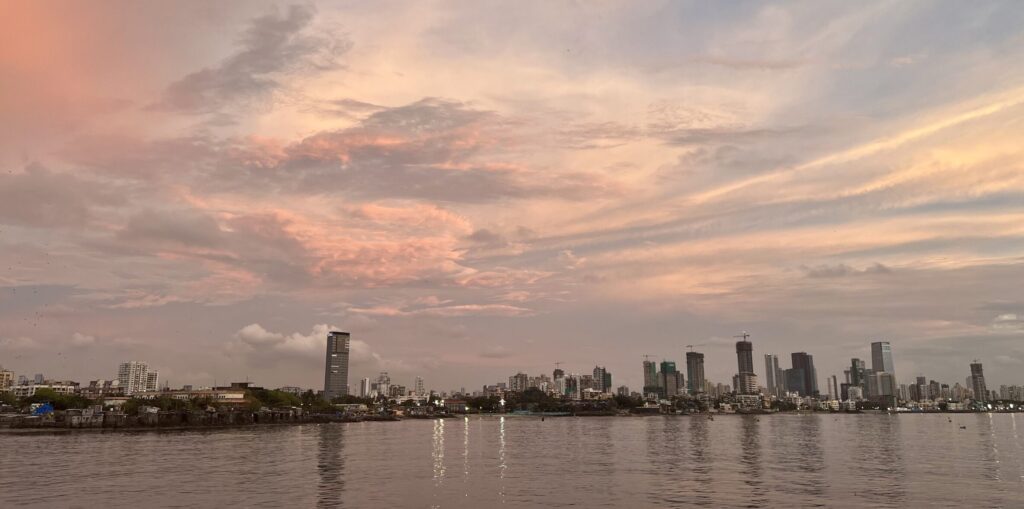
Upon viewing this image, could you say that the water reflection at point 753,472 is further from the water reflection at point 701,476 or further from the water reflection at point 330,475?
the water reflection at point 330,475

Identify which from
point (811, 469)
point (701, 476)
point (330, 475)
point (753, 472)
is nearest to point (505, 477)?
point (330, 475)

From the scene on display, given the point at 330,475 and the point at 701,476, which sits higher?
the point at 330,475

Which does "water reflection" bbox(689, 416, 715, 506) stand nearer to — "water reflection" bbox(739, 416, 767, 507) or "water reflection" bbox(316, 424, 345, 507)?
"water reflection" bbox(739, 416, 767, 507)

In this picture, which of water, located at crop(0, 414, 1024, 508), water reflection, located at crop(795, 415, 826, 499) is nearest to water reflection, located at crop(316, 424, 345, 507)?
water, located at crop(0, 414, 1024, 508)

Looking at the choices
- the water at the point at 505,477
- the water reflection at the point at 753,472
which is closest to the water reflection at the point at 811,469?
the water at the point at 505,477

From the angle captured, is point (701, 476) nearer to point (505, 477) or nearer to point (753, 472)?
point (753, 472)

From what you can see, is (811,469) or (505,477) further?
(811,469)

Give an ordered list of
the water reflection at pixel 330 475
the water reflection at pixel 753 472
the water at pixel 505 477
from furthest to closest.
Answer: the water reflection at pixel 753 472 → the water reflection at pixel 330 475 → the water at pixel 505 477

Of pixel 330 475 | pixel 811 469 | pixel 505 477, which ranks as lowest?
pixel 811 469

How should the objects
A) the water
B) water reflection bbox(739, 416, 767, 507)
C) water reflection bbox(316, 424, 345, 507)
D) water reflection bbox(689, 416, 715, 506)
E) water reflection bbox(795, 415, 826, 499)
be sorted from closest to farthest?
water reflection bbox(689, 416, 715, 506), the water, water reflection bbox(316, 424, 345, 507), water reflection bbox(739, 416, 767, 507), water reflection bbox(795, 415, 826, 499)

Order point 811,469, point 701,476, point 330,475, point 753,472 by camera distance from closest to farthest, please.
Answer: point 701,476 < point 330,475 < point 753,472 < point 811,469

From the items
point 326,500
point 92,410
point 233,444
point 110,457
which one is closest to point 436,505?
point 326,500

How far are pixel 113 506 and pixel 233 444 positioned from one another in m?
69.2

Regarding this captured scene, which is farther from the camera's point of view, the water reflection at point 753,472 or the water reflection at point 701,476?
the water reflection at point 753,472
